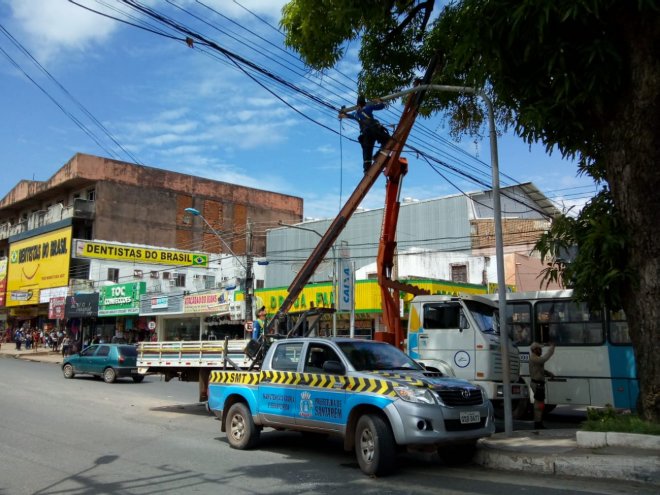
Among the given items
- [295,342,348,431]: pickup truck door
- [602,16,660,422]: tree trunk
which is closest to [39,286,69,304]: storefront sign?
[295,342,348,431]: pickup truck door

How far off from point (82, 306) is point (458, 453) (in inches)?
1551

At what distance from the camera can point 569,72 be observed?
7.81 m

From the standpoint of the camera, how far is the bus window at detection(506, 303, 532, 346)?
14.5m

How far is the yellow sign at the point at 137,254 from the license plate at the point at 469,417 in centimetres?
4302

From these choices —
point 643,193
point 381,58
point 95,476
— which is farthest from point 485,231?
point 95,476

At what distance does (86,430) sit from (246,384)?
3.72 m

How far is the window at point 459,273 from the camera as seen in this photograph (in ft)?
116

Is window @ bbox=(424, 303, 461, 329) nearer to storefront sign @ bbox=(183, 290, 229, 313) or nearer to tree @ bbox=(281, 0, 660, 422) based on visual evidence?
tree @ bbox=(281, 0, 660, 422)

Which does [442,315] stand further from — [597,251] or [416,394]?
[416,394]

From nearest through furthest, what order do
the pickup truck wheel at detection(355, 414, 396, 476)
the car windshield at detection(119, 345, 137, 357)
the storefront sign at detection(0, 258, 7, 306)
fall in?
the pickup truck wheel at detection(355, 414, 396, 476) < the car windshield at detection(119, 345, 137, 357) < the storefront sign at detection(0, 258, 7, 306)

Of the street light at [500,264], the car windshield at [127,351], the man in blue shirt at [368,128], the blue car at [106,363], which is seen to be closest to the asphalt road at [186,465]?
the street light at [500,264]

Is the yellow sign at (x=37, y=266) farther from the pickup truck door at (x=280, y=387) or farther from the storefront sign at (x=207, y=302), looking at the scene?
the pickup truck door at (x=280, y=387)

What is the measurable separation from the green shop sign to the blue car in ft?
49.4

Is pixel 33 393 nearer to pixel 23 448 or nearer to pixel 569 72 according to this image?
pixel 23 448
